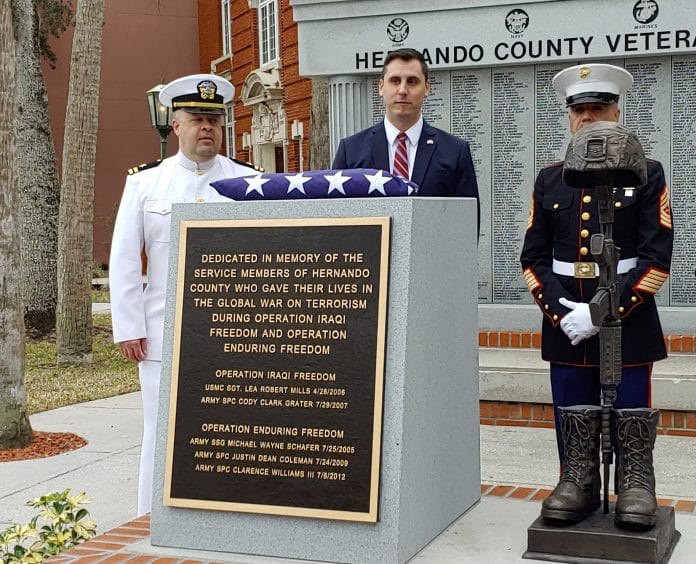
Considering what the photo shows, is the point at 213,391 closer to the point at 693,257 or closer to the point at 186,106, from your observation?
the point at 186,106

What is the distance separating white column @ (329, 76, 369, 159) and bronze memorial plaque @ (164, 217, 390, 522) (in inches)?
164

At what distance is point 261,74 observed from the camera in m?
24.4

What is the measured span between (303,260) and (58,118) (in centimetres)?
2604

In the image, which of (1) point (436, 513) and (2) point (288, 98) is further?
(2) point (288, 98)

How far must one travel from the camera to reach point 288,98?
23.5 metres

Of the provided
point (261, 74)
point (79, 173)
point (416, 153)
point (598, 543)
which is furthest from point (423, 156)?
point (261, 74)

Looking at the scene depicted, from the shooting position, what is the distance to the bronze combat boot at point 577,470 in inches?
158

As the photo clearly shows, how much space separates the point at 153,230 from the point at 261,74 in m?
19.8

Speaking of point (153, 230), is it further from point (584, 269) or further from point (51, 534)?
point (584, 269)

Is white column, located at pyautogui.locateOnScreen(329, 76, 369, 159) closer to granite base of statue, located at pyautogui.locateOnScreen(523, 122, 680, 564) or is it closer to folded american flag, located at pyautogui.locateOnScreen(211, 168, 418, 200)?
folded american flag, located at pyautogui.locateOnScreen(211, 168, 418, 200)

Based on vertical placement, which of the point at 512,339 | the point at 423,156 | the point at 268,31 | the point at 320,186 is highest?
the point at 268,31

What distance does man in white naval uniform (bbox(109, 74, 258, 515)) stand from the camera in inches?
196

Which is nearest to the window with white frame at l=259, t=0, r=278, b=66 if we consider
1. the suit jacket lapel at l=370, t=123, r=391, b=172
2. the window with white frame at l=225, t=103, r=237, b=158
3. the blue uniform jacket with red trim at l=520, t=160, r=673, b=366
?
the window with white frame at l=225, t=103, r=237, b=158

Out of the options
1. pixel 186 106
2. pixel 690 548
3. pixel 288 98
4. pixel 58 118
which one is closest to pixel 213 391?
pixel 186 106
